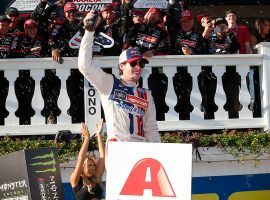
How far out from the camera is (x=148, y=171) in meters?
5.37

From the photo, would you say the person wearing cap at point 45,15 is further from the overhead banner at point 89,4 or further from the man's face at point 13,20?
the overhead banner at point 89,4

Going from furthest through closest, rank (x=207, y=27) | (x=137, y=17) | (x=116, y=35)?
(x=207, y=27)
(x=137, y=17)
(x=116, y=35)

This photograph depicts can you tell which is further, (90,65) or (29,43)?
(29,43)

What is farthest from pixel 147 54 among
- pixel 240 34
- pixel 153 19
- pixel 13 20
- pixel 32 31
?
pixel 13 20

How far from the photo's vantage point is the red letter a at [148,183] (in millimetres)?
5285

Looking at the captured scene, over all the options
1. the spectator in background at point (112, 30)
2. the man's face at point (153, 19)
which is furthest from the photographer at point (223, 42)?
the spectator in background at point (112, 30)

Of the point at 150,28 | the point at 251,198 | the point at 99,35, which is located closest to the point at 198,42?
the point at 150,28

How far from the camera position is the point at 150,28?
9.20m

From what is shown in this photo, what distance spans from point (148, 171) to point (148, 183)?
98mm

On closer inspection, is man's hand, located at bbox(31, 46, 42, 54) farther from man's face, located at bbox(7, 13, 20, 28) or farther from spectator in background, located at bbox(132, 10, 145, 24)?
spectator in background, located at bbox(132, 10, 145, 24)

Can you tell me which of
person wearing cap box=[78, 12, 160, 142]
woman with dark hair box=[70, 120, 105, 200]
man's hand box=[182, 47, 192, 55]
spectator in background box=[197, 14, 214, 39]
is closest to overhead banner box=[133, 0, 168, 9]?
spectator in background box=[197, 14, 214, 39]

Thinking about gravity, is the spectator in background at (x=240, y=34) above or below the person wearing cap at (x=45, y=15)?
below

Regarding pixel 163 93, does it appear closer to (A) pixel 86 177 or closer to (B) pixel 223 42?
(B) pixel 223 42

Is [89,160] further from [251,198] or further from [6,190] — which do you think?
[251,198]
